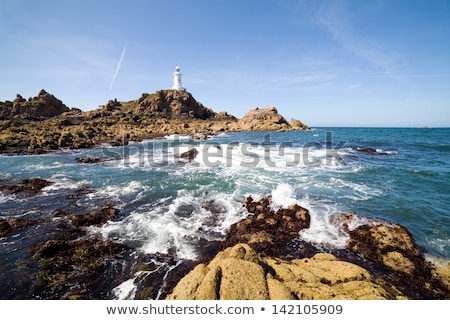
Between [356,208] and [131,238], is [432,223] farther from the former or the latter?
[131,238]

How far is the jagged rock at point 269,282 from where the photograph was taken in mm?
4336

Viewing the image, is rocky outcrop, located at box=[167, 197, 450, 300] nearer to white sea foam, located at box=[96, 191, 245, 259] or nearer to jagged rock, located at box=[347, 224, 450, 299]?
jagged rock, located at box=[347, 224, 450, 299]

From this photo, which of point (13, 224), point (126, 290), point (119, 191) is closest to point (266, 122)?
point (119, 191)

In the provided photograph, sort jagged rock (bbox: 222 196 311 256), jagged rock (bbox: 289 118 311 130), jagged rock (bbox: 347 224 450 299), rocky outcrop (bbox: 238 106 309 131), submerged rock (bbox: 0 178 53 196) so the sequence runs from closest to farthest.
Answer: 1. jagged rock (bbox: 347 224 450 299)
2. jagged rock (bbox: 222 196 311 256)
3. submerged rock (bbox: 0 178 53 196)
4. rocky outcrop (bbox: 238 106 309 131)
5. jagged rock (bbox: 289 118 311 130)

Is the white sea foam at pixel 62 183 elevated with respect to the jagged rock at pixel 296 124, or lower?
lower

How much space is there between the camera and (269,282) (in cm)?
470

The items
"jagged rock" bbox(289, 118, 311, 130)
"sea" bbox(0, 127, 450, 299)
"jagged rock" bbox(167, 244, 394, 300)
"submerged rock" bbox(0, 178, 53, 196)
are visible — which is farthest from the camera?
"jagged rock" bbox(289, 118, 311, 130)

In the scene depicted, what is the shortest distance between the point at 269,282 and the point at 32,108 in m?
105

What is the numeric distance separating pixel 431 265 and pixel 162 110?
101085 mm

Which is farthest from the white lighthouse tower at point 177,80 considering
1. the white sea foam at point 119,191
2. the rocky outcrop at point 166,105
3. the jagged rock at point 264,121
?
the white sea foam at point 119,191

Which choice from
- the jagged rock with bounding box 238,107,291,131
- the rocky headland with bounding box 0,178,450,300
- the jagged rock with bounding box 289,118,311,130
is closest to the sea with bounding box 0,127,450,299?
the rocky headland with bounding box 0,178,450,300

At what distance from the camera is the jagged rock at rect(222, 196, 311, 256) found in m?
8.59

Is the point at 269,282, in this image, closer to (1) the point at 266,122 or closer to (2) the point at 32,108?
(1) the point at 266,122

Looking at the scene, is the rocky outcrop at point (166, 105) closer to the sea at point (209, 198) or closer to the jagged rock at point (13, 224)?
the sea at point (209, 198)
